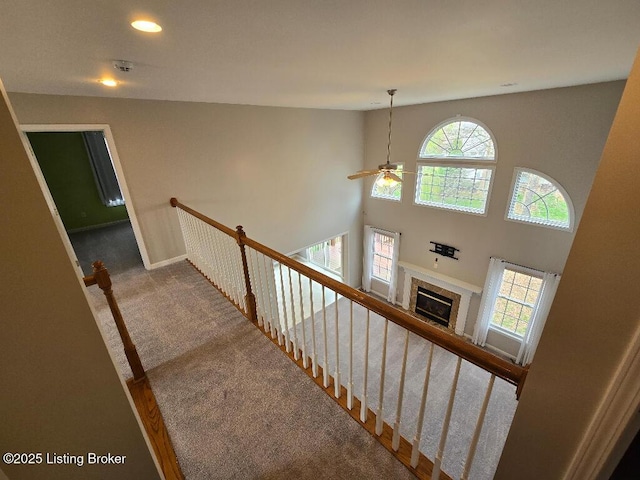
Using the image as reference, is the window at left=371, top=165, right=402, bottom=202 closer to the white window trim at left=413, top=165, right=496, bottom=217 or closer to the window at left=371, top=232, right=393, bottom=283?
the white window trim at left=413, top=165, right=496, bottom=217

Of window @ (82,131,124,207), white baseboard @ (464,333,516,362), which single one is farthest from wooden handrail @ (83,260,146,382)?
white baseboard @ (464,333,516,362)

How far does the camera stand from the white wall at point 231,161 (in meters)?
3.39

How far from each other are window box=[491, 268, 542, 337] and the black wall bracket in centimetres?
98

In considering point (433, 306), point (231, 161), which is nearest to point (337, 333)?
point (231, 161)

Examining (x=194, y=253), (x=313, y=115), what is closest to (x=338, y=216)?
(x=313, y=115)

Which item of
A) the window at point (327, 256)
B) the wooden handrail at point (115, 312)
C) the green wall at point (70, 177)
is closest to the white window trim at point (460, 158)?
→ the window at point (327, 256)

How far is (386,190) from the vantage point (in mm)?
6785

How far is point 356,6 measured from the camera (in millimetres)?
1235

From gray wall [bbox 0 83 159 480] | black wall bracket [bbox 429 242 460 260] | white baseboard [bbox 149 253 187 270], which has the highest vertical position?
gray wall [bbox 0 83 159 480]

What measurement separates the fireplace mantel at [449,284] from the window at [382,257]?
539 mm

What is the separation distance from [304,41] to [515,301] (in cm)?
586

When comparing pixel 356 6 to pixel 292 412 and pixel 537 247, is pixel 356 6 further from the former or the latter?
pixel 537 247

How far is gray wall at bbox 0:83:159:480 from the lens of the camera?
2.26 feet

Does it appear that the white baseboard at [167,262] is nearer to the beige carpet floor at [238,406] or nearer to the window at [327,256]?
the beige carpet floor at [238,406]
